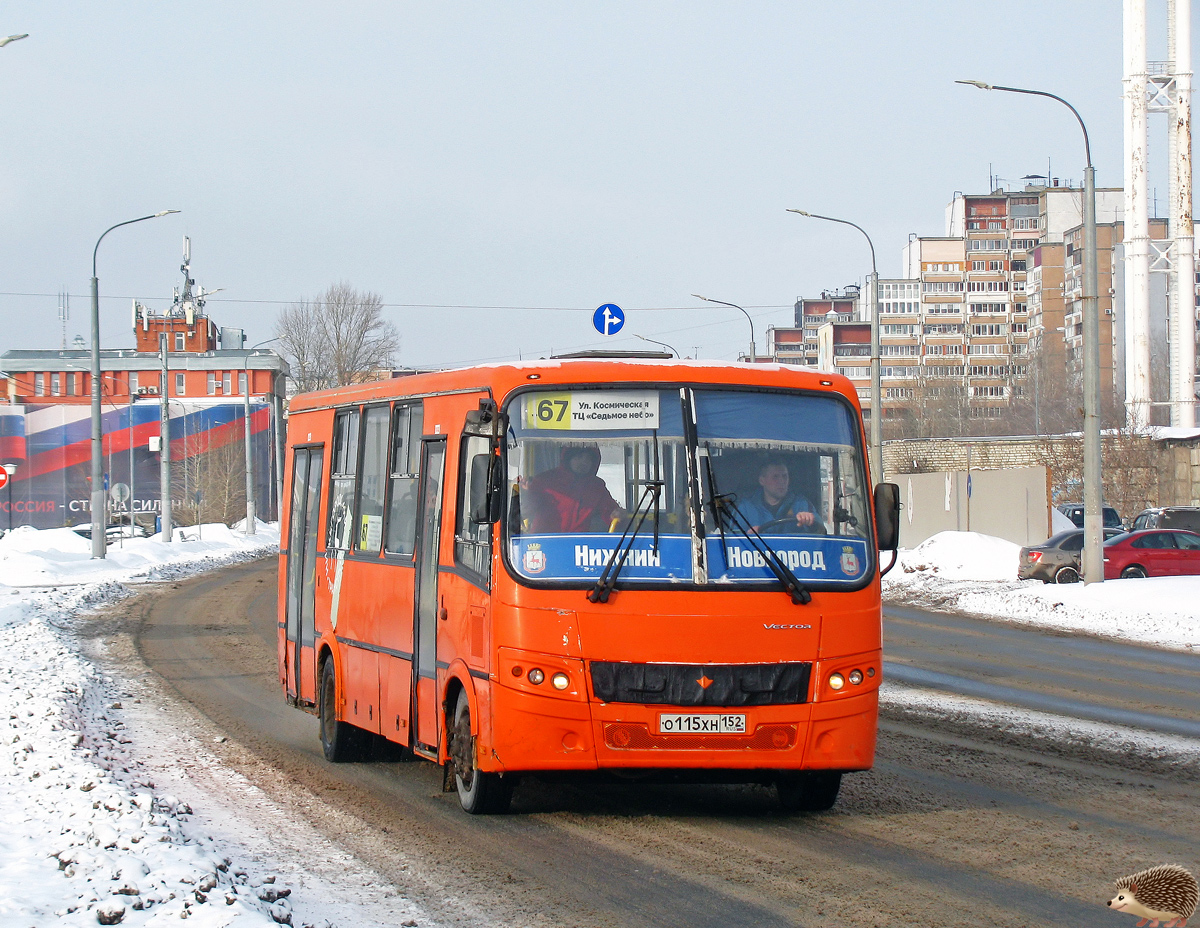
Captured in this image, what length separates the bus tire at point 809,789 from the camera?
8.15 metres

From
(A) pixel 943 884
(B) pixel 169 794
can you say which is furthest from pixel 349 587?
(A) pixel 943 884

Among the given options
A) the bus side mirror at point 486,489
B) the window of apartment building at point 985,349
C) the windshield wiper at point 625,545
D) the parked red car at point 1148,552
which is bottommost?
the parked red car at point 1148,552

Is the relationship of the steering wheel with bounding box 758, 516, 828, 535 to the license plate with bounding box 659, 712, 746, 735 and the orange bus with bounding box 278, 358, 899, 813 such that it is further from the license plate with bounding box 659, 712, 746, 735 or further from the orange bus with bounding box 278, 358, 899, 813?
the license plate with bounding box 659, 712, 746, 735

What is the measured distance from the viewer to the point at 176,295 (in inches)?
4562

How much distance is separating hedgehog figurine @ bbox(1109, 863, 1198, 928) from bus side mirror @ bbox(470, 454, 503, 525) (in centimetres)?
383

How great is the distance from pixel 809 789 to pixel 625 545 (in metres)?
1.80

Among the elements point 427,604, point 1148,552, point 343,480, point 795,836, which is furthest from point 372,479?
point 1148,552

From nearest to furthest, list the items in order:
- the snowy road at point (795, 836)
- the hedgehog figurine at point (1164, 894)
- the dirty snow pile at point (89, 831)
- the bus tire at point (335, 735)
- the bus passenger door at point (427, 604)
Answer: the hedgehog figurine at point (1164, 894) → the dirty snow pile at point (89, 831) → the snowy road at point (795, 836) → the bus passenger door at point (427, 604) → the bus tire at point (335, 735)

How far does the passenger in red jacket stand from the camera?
7828mm

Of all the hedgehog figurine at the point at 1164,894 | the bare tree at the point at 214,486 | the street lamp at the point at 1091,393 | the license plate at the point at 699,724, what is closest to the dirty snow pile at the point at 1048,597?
the street lamp at the point at 1091,393

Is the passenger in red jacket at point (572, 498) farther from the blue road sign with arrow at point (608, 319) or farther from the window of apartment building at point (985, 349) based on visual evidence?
the window of apartment building at point (985, 349)

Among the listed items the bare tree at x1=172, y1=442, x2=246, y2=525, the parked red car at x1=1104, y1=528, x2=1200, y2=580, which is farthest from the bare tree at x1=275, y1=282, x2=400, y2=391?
the parked red car at x1=1104, y1=528, x2=1200, y2=580

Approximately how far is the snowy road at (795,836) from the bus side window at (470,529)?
1.40 metres

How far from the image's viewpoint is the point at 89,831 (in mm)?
7094
